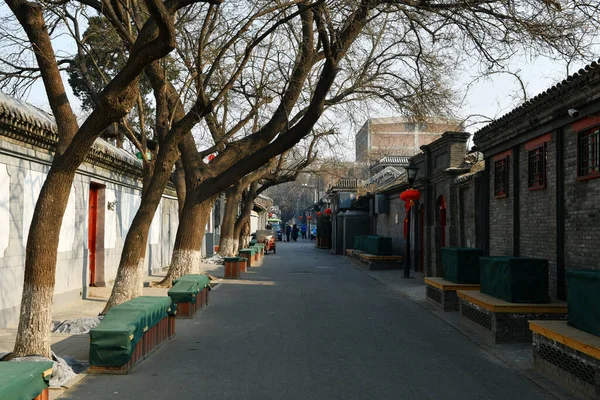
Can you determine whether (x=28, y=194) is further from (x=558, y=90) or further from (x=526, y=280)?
(x=558, y=90)

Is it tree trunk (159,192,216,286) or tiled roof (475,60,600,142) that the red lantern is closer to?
tree trunk (159,192,216,286)

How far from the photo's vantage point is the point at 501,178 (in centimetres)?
1344

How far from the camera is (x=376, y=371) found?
7570 mm

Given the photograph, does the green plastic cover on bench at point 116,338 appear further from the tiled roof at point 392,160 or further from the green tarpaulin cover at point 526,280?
the tiled roof at point 392,160

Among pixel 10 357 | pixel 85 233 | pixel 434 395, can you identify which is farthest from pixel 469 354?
pixel 85 233

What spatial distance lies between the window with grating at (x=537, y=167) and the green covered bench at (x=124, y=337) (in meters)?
7.05

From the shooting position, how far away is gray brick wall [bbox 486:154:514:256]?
12.8 m

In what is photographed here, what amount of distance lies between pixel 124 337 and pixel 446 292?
7.66 m

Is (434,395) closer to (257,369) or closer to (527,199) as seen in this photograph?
(257,369)

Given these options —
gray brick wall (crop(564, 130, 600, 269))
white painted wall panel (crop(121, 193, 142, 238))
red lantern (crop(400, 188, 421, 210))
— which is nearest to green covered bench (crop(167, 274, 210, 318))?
white painted wall panel (crop(121, 193, 142, 238))

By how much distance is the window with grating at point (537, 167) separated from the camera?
36.6 feet

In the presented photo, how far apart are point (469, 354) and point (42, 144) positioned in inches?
327

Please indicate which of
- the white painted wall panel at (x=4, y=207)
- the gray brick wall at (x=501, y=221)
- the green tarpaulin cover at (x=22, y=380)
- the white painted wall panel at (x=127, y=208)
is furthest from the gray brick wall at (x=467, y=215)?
the green tarpaulin cover at (x=22, y=380)

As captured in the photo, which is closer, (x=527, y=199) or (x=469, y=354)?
(x=469, y=354)
